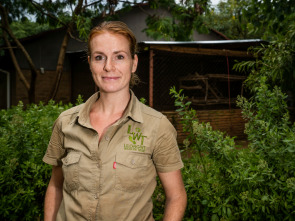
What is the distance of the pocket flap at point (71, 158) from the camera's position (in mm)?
1669

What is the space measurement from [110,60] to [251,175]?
3.96 ft

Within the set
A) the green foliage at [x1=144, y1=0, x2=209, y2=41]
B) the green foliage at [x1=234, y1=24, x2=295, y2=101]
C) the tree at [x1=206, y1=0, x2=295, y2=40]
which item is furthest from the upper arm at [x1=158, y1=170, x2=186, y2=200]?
the green foliage at [x1=144, y1=0, x2=209, y2=41]

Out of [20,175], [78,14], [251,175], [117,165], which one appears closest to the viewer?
[117,165]

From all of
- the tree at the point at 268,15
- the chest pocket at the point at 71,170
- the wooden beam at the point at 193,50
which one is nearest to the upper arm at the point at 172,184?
the chest pocket at the point at 71,170

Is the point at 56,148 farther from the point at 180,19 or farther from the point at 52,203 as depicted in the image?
the point at 180,19

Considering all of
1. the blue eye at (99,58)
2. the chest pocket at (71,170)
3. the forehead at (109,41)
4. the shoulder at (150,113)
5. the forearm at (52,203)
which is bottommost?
the forearm at (52,203)

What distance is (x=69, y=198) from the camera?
1.66m

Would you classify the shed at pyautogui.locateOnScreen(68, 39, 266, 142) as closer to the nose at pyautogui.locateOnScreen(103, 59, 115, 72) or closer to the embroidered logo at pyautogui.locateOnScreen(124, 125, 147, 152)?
the nose at pyautogui.locateOnScreen(103, 59, 115, 72)

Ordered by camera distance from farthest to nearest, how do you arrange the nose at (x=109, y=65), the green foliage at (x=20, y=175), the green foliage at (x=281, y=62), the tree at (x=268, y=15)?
1. the tree at (x=268, y=15)
2. the green foliage at (x=281, y=62)
3. the green foliage at (x=20, y=175)
4. the nose at (x=109, y=65)

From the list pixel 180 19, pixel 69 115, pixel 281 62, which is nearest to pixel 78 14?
pixel 180 19

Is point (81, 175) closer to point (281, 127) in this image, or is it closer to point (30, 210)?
point (281, 127)

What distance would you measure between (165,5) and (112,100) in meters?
8.71

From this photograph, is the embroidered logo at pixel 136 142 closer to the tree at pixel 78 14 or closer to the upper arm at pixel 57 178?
the upper arm at pixel 57 178

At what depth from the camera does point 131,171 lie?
1635 millimetres
